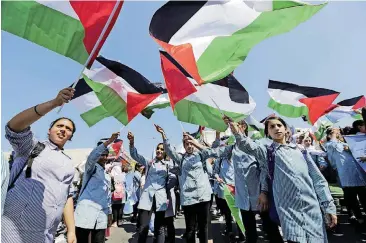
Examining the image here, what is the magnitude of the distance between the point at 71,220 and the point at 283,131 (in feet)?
7.92

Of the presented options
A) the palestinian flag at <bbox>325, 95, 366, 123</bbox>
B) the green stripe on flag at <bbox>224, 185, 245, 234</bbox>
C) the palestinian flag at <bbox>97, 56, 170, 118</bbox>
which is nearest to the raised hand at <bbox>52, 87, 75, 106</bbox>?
the palestinian flag at <bbox>97, 56, 170, 118</bbox>

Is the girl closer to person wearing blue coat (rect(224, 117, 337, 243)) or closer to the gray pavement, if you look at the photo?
the gray pavement

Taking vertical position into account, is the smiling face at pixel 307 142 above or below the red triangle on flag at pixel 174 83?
below

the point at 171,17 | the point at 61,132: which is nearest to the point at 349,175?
the point at 171,17

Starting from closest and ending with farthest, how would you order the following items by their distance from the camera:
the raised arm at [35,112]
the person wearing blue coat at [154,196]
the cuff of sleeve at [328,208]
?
the raised arm at [35,112], the cuff of sleeve at [328,208], the person wearing blue coat at [154,196]

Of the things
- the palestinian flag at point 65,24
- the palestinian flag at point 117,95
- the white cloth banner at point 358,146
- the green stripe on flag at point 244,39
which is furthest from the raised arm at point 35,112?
the white cloth banner at point 358,146

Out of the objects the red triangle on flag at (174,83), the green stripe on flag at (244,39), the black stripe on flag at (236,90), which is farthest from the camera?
the black stripe on flag at (236,90)

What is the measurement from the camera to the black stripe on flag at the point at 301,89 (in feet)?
22.0

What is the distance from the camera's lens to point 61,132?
260 cm

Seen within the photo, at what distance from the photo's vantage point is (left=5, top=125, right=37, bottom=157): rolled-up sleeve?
2.10m

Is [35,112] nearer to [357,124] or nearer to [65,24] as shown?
[65,24]

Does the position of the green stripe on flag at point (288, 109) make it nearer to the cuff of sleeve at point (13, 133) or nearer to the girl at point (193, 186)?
the girl at point (193, 186)

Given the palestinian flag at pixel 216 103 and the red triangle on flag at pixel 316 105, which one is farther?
the red triangle on flag at pixel 316 105

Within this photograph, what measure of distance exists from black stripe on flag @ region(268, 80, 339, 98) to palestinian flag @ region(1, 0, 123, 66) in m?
4.88
